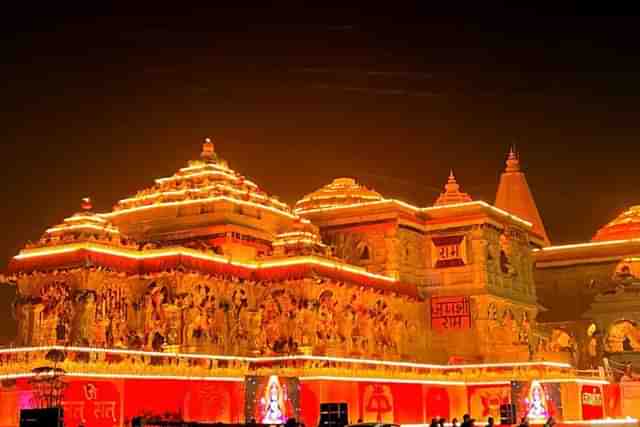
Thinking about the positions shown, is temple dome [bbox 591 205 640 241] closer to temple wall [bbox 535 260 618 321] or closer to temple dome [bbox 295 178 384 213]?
temple wall [bbox 535 260 618 321]

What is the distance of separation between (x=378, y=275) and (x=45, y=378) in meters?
16.3

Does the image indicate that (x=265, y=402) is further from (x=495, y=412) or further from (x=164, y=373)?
(x=495, y=412)

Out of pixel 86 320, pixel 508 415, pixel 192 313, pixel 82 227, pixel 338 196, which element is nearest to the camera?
pixel 508 415

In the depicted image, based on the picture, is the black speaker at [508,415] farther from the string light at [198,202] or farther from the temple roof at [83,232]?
the temple roof at [83,232]

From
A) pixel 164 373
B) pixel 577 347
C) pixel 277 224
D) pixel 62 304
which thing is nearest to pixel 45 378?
pixel 164 373

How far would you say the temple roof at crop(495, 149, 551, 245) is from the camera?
5953cm

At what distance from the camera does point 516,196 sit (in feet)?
199

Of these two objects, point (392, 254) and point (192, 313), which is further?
point (392, 254)

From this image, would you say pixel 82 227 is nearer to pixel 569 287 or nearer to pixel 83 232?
pixel 83 232

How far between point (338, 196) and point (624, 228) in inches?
727

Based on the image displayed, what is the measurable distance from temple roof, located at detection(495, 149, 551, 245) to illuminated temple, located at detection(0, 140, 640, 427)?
393 inches

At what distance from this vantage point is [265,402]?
25.5 m

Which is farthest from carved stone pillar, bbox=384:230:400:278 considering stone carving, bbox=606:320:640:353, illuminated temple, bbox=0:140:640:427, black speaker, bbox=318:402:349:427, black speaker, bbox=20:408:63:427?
black speaker, bbox=20:408:63:427

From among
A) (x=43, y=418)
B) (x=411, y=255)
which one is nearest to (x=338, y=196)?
(x=411, y=255)
